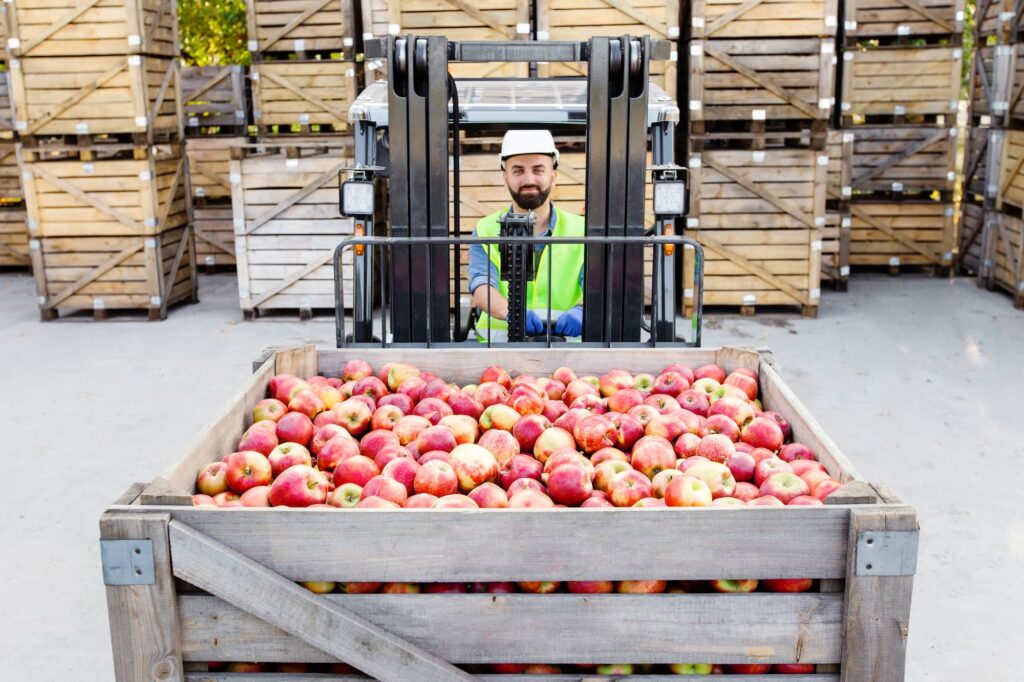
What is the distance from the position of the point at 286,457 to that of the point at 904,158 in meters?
11.3

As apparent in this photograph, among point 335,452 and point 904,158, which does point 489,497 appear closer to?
point 335,452

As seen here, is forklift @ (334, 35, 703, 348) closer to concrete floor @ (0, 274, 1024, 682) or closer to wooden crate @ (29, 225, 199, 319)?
concrete floor @ (0, 274, 1024, 682)

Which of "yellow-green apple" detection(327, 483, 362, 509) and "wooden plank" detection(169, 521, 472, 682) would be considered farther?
"yellow-green apple" detection(327, 483, 362, 509)

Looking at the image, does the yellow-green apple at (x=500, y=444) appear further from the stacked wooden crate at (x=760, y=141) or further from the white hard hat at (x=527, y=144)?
the stacked wooden crate at (x=760, y=141)

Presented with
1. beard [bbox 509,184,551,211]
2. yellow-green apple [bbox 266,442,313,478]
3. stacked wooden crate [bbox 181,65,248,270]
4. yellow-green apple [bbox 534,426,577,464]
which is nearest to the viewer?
yellow-green apple [bbox 266,442,313,478]

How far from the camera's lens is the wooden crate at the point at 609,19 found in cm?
997

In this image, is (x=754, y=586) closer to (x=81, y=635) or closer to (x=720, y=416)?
(x=720, y=416)

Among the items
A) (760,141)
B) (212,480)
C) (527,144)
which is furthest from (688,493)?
(760,141)

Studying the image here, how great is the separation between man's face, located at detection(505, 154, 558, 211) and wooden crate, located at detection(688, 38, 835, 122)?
18.7 feet

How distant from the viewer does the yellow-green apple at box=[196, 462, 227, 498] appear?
2.60 m

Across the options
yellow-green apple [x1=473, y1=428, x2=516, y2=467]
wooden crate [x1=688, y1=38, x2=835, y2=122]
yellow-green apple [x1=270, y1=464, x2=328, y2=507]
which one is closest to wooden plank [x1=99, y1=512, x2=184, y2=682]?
yellow-green apple [x1=270, y1=464, x2=328, y2=507]

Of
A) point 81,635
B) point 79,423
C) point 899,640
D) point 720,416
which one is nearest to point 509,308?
point 720,416

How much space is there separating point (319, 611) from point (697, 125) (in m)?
8.98

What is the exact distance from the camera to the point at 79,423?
24.1 ft
